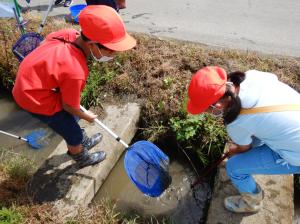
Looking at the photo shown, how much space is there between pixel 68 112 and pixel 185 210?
5.60ft

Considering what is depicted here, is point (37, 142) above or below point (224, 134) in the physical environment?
below

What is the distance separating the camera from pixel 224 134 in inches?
143

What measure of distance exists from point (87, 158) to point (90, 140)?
0.30 meters

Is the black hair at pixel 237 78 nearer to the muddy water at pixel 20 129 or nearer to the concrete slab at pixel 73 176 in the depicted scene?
the concrete slab at pixel 73 176

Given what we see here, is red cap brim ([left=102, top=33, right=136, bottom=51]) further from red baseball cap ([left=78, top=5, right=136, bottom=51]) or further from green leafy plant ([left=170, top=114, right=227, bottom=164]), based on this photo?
green leafy plant ([left=170, top=114, right=227, bottom=164])

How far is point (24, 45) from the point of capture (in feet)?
13.6

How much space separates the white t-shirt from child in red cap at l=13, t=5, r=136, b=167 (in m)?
0.98

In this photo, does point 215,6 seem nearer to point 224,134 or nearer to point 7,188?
point 224,134

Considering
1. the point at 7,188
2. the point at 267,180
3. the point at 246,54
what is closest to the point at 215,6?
the point at 246,54

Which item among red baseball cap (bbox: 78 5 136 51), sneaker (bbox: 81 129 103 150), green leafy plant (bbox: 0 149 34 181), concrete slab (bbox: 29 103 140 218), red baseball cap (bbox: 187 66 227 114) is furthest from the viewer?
sneaker (bbox: 81 129 103 150)

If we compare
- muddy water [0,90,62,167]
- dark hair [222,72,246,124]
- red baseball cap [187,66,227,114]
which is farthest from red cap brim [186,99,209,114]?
muddy water [0,90,62,167]

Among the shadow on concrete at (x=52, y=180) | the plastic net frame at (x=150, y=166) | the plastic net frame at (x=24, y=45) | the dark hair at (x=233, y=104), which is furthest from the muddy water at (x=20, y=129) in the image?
the dark hair at (x=233, y=104)

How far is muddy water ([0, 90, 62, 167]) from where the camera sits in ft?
14.1

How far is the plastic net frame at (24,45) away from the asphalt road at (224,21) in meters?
2.02
